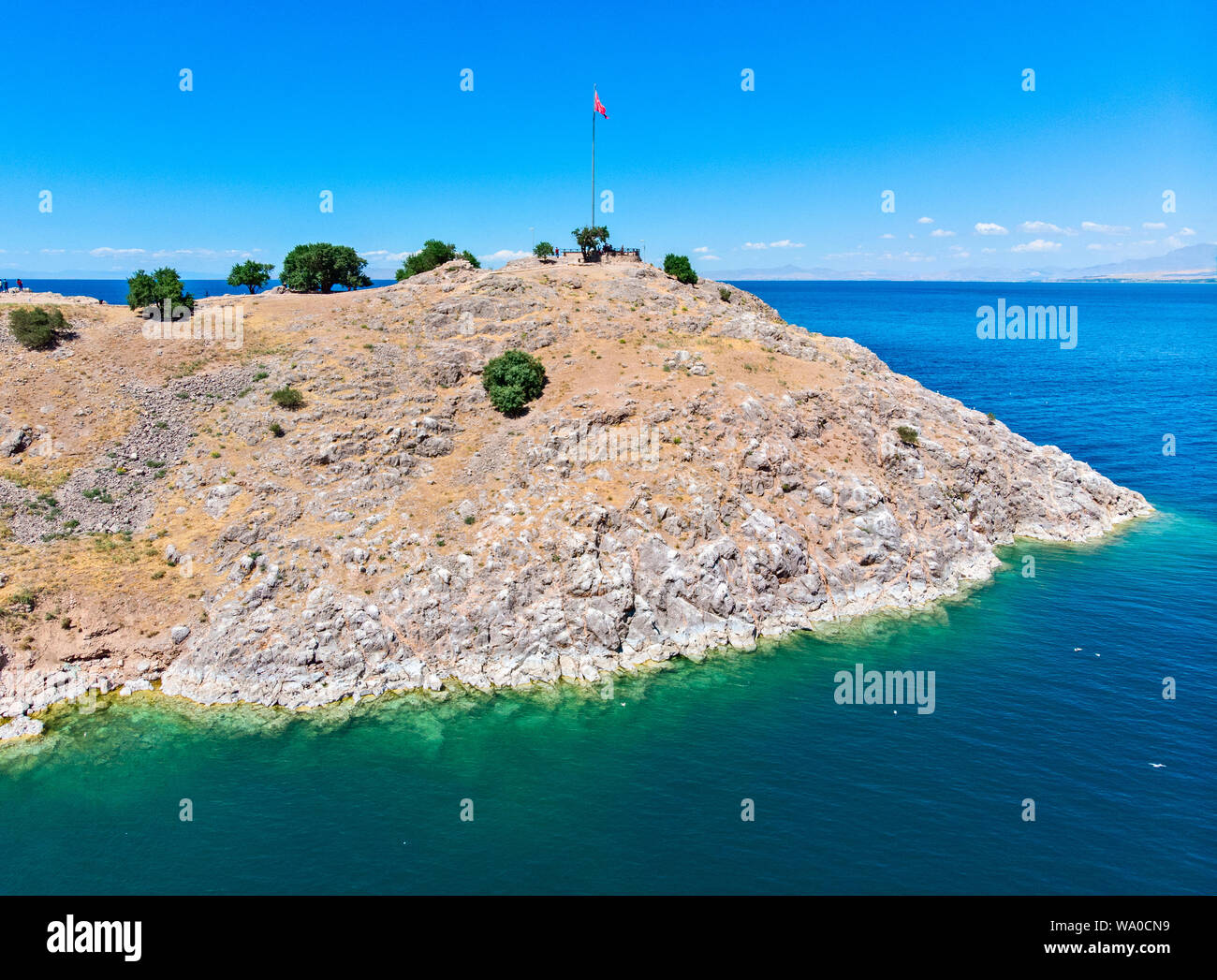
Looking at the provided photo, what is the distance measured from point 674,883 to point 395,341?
62432mm

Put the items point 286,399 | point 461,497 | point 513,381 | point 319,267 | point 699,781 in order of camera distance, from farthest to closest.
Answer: point 319,267
point 513,381
point 286,399
point 461,497
point 699,781

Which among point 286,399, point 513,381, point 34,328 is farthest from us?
point 513,381

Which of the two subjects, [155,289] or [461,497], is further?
[155,289]

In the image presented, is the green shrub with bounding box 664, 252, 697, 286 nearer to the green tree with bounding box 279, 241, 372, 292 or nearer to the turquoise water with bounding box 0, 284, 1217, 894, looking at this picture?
the green tree with bounding box 279, 241, 372, 292

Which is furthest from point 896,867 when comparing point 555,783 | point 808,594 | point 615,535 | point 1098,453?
point 1098,453

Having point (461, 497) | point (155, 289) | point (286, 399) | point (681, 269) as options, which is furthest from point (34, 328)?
point (681, 269)

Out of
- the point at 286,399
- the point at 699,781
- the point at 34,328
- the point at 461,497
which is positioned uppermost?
the point at 34,328

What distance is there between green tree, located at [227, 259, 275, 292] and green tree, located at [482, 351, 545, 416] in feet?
146

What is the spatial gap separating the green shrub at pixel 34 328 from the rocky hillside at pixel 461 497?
1.57 meters

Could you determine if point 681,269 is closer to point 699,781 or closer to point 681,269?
point 681,269

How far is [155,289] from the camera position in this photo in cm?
7538

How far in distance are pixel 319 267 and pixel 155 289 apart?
19.7 metres

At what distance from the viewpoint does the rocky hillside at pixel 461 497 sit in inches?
1956

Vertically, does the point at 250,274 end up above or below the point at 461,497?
above
